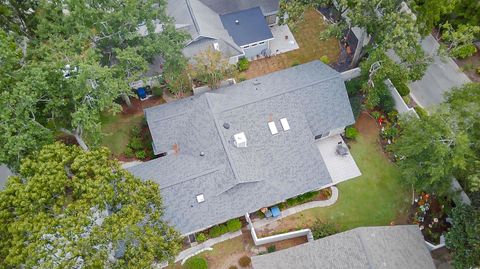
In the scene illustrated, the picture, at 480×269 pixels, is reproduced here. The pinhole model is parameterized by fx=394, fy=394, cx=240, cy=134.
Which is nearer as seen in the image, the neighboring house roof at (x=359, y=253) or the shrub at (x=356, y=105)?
the neighboring house roof at (x=359, y=253)

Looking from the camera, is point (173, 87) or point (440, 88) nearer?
point (173, 87)

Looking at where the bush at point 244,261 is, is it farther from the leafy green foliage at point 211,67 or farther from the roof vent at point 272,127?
the leafy green foliage at point 211,67

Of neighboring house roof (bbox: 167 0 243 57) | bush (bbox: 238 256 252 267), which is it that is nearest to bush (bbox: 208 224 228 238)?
bush (bbox: 238 256 252 267)

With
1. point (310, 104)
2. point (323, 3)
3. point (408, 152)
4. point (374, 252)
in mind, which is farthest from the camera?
point (323, 3)

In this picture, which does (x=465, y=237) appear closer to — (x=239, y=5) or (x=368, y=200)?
(x=368, y=200)

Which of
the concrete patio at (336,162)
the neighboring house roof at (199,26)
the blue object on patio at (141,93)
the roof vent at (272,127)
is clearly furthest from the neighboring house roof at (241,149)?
the neighboring house roof at (199,26)

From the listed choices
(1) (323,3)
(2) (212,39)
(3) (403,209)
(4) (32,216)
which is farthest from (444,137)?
(4) (32,216)

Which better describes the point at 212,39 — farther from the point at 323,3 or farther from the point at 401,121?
the point at 401,121
